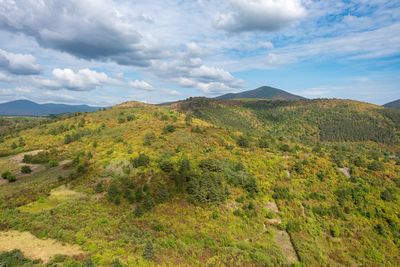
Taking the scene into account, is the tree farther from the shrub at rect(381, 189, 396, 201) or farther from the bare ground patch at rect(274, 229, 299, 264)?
the shrub at rect(381, 189, 396, 201)

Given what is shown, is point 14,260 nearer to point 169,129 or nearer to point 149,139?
point 149,139

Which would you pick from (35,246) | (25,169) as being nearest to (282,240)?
(35,246)

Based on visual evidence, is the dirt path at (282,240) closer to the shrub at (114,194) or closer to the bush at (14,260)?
the shrub at (114,194)

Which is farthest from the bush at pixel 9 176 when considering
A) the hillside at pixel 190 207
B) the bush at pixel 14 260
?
the bush at pixel 14 260

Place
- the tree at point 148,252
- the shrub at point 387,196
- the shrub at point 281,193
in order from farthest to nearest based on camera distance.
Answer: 1. the shrub at point 387,196
2. the shrub at point 281,193
3. the tree at point 148,252

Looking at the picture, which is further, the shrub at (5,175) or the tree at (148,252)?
the shrub at (5,175)
